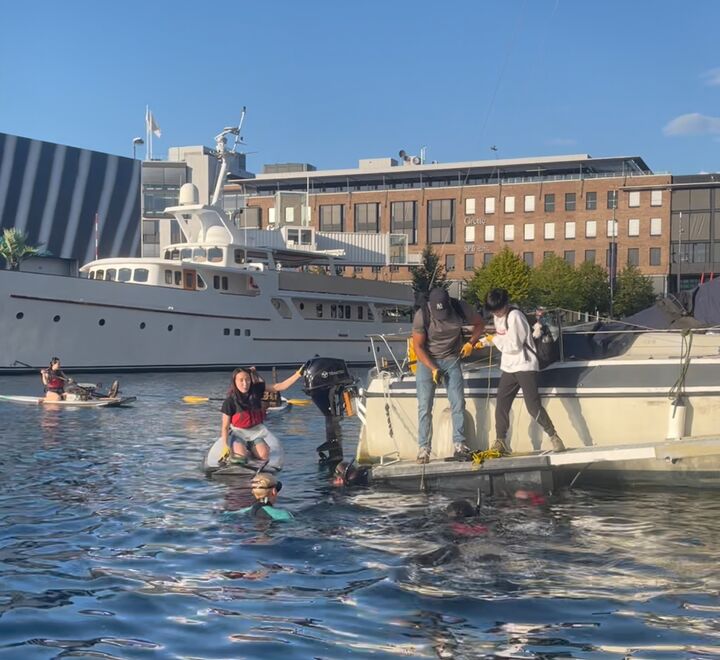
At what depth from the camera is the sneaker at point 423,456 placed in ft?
36.7

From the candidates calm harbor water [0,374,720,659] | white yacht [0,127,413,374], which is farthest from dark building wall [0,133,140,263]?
calm harbor water [0,374,720,659]

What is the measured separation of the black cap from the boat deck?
1.73 m

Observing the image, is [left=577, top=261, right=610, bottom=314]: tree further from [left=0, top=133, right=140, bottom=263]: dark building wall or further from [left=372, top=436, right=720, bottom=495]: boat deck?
[left=372, top=436, right=720, bottom=495]: boat deck

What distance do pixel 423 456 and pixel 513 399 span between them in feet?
4.16

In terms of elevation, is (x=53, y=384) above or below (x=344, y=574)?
above

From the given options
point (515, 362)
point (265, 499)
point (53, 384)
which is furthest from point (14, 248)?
point (515, 362)

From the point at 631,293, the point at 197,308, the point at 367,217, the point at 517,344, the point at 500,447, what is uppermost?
the point at 367,217

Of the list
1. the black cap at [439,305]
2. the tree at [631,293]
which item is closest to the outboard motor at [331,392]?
the black cap at [439,305]

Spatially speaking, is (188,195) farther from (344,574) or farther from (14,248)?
(14,248)

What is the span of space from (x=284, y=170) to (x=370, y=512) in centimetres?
9294

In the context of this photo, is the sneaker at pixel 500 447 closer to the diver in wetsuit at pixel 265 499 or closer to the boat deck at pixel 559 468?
the boat deck at pixel 559 468

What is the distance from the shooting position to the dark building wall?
291 ft

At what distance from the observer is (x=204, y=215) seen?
134ft

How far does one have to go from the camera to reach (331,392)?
45.8 feet
